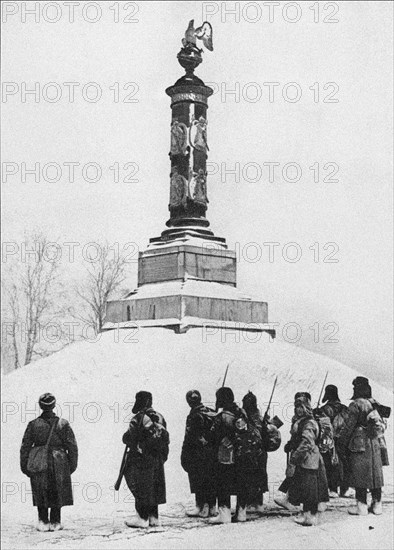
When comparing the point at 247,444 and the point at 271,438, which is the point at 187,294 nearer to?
the point at 271,438

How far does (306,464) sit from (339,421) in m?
0.95

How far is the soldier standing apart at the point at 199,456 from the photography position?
35.1 feet

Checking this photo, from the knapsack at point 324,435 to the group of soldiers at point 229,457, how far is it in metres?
0.01

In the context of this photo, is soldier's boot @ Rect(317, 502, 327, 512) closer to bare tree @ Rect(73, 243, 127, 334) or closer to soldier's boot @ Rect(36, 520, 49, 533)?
soldier's boot @ Rect(36, 520, 49, 533)

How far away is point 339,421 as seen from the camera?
37.6 feet

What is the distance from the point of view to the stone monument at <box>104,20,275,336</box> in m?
14.9

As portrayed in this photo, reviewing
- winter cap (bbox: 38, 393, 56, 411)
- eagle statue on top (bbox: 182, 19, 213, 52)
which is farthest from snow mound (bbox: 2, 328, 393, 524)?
eagle statue on top (bbox: 182, 19, 213, 52)

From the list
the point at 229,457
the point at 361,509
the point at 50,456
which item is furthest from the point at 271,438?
the point at 50,456

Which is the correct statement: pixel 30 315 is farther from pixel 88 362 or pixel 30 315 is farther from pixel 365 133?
pixel 365 133

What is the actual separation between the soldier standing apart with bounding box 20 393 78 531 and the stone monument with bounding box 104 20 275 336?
4.38m

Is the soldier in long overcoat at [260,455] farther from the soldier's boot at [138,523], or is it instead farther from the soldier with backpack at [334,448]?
the soldier's boot at [138,523]

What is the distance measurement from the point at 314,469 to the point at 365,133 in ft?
19.1

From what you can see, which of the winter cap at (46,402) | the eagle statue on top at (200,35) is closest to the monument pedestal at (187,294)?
the eagle statue on top at (200,35)

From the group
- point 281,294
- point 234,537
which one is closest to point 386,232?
point 281,294
